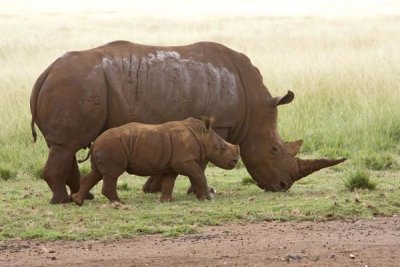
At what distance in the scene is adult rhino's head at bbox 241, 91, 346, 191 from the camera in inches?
451

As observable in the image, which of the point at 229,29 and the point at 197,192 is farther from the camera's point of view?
the point at 229,29

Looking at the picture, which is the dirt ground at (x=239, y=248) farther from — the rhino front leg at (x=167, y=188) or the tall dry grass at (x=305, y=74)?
the tall dry grass at (x=305, y=74)

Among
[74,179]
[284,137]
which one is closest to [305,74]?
[284,137]

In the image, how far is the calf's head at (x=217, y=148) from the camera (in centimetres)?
1055

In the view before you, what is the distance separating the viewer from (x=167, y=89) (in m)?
11.0

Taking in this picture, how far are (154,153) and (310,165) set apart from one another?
73.8 inches

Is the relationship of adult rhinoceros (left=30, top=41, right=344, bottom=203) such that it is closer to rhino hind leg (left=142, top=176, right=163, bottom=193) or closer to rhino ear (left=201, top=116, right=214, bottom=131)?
rhino hind leg (left=142, top=176, right=163, bottom=193)

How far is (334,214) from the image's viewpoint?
31.4 feet

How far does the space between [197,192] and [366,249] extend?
2686 millimetres

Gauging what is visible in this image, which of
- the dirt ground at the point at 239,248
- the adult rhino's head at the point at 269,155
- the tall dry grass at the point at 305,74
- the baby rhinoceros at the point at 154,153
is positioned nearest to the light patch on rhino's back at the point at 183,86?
the adult rhino's head at the point at 269,155

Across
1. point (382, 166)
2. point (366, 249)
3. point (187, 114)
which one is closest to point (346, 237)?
point (366, 249)

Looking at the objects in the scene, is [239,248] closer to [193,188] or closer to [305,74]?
[193,188]

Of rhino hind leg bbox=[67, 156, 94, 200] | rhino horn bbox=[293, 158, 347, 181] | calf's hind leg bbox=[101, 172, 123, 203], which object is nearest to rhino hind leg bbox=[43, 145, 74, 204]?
rhino hind leg bbox=[67, 156, 94, 200]

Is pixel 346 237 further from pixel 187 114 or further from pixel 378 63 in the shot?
pixel 378 63
